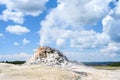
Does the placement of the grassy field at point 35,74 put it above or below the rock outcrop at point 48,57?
below

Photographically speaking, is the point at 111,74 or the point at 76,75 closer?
the point at 76,75

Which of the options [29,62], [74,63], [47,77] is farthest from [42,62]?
[47,77]

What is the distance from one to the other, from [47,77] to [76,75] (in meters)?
2.79

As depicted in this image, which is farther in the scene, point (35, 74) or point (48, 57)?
point (48, 57)

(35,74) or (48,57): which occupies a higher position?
(48,57)

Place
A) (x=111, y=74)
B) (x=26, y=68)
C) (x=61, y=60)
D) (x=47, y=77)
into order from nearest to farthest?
(x=47, y=77) < (x=26, y=68) < (x=111, y=74) < (x=61, y=60)

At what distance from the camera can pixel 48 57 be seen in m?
40.1

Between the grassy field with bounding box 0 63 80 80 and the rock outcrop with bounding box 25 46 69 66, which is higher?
the rock outcrop with bounding box 25 46 69 66

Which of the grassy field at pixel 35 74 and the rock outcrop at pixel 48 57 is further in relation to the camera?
the rock outcrop at pixel 48 57

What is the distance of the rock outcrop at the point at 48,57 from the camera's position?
39.0 metres

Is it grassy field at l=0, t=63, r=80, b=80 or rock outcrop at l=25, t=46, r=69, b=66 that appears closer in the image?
grassy field at l=0, t=63, r=80, b=80

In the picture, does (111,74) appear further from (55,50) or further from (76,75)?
(55,50)

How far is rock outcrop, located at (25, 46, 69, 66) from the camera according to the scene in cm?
3897

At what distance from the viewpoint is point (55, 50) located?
137 ft
